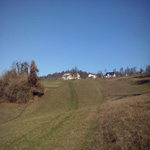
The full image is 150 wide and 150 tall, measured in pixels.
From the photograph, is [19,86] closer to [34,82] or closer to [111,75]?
[34,82]

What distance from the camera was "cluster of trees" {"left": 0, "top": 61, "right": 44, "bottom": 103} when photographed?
35.0 metres

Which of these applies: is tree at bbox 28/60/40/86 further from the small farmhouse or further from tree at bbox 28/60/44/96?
the small farmhouse

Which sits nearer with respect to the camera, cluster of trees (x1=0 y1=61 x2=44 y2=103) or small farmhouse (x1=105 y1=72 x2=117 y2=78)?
cluster of trees (x1=0 y1=61 x2=44 y2=103)

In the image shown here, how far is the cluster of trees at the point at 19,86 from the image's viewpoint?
115ft

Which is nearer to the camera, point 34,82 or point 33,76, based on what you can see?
point 33,76

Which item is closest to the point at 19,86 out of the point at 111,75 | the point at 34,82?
the point at 34,82

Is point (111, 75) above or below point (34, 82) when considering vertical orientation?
above

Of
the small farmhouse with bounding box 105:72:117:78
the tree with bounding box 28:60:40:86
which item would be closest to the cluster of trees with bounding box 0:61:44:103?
the tree with bounding box 28:60:40:86

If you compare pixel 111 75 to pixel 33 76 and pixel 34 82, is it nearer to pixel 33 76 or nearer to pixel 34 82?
pixel 34 82

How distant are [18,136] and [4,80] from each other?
30374 millimetres

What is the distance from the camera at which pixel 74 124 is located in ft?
48.3

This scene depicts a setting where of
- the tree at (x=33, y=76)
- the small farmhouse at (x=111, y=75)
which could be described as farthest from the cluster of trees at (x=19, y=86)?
the small farmhouse at (x=111, y=75)

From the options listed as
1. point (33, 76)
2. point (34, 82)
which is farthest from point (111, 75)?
point (33, 76)

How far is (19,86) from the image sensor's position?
119ft
